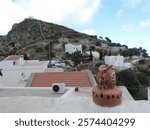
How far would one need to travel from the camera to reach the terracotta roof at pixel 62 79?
15836mm

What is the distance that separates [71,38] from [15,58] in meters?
57.6

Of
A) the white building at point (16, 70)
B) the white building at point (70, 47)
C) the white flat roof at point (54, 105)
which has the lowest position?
the white building at point (16, 70)

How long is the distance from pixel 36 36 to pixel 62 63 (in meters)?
42.5

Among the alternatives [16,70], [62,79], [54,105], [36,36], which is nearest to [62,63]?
[16,70]

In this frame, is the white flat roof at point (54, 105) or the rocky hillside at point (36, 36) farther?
the rocky hillside at point (36, 36)

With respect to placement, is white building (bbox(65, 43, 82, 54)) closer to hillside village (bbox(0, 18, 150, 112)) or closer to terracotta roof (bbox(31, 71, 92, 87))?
hillside village (bbox(0, 18, 150, 112))

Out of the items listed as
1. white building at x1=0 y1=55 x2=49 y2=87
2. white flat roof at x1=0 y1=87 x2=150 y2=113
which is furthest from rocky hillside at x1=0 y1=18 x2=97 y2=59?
white flat roof at x1=0 y1=87 x2=150 y2=113

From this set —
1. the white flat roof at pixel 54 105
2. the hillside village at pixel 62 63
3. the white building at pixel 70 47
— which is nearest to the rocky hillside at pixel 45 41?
the hillside village at pixel 62 63

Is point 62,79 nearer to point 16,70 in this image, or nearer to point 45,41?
point 16,70

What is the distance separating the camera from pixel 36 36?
3602 inches

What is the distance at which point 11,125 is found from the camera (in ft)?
10.8

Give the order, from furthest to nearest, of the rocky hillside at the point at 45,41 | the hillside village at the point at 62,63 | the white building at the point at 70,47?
1. the rocky hillside at the point at 45,41
2. the white building at the point at 70,47
3. the hillside village at the point at 62,63

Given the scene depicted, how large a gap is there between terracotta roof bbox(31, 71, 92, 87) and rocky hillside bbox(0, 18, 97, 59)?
190ft

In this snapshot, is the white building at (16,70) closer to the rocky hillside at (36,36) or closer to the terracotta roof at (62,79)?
the terracotta roof at (62,79)
